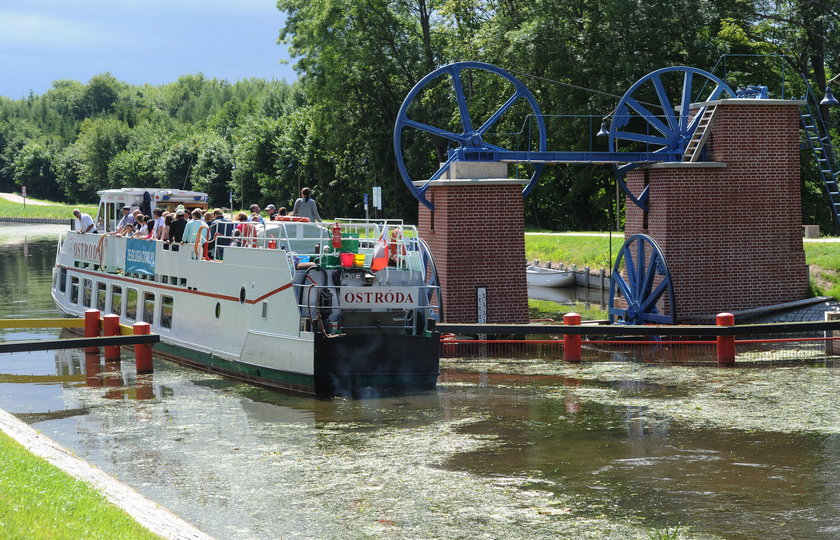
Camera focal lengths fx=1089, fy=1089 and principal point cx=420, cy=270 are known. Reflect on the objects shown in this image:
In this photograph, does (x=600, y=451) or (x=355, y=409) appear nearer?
(x=600, y=451)

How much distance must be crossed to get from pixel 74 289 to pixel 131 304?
16.0 feet

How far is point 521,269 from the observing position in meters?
26.9

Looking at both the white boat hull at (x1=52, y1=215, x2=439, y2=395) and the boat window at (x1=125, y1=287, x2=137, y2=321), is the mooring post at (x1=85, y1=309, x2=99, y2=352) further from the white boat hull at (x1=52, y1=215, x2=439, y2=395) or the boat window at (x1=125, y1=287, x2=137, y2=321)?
the boat window at (x1=125, y1=287, x2=137, y2=321)

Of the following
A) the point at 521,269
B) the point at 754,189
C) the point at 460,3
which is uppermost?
the point at 460,3

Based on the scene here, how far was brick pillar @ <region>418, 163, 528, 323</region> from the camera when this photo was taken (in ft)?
86.4

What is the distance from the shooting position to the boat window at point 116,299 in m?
27.7

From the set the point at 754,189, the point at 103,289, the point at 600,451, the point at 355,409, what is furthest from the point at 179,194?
Result: the point at 600,451

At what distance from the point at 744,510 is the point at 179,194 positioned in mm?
20968

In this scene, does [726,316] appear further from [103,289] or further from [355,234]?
[103,289]

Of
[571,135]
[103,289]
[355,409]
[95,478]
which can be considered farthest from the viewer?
[571,135]

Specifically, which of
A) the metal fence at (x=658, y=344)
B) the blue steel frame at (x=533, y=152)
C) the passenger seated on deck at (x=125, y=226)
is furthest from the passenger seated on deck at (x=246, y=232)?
the passenger seated on deck at (x=125, y=226)

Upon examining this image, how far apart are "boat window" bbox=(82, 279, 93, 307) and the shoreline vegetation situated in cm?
1531

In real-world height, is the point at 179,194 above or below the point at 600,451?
above

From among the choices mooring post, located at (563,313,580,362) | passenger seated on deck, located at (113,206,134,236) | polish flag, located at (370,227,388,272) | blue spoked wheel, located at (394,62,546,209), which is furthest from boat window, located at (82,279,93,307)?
mooring post, located at (563,313,580,362)
